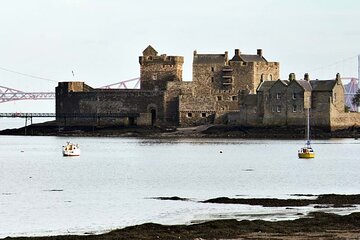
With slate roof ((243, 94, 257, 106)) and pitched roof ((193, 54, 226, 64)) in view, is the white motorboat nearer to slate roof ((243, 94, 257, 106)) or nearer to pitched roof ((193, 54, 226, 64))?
slate roof ((243, 94, 257, 106))

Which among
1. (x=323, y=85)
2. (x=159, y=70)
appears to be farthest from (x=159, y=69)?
(x=323, y=85)

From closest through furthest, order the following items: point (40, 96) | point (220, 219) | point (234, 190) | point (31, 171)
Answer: point (220, 219) < point (234, 190) < point (31, 171) < point (40, 96)

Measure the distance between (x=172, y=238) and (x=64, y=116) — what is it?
245 feet

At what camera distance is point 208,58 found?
9419 centimetres

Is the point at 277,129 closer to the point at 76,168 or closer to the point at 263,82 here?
the point at 263,82

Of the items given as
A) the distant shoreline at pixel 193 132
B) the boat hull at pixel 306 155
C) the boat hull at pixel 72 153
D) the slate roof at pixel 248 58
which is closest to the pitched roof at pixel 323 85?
the distant shoreline at pixel 193 132

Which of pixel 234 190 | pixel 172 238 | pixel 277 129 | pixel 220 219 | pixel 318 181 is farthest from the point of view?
pixel 277 129

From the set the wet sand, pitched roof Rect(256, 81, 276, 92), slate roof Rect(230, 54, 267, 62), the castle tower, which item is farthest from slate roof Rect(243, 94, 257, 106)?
the wet sand

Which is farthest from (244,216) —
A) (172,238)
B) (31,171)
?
(31,171)

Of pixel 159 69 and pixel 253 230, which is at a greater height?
pixel 159 69

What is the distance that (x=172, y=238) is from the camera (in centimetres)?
2327

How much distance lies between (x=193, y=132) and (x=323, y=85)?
12767 millimetres

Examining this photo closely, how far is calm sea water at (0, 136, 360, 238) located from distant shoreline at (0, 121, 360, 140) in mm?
8074

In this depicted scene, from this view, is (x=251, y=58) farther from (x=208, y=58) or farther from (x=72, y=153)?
(x=72, y=153)
